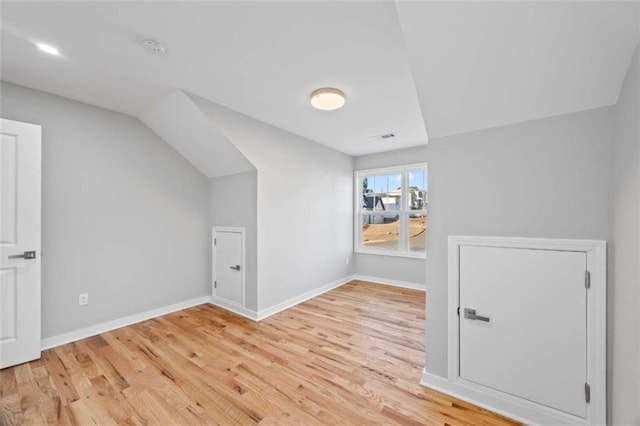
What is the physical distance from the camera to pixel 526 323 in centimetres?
159

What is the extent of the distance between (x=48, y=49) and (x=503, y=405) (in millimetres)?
4115

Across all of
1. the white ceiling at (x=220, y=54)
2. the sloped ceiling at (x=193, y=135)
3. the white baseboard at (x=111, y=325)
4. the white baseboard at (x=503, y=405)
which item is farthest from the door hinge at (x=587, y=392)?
the white baseboard at (x=111, y=325)

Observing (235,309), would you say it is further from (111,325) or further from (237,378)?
(237,378)

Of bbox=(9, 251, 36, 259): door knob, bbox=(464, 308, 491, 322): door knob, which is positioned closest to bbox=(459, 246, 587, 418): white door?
bbox=(464, 308, 491, 322): door knob

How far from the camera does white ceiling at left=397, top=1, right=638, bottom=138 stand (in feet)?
3.59

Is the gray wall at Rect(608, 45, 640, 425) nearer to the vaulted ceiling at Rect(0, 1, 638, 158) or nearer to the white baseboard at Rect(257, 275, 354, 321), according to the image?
the vaulted ceiling at Rect(0, 1, 638, 158)

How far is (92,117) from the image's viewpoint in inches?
111

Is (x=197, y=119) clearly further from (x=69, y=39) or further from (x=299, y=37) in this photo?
(x=299, y=37)

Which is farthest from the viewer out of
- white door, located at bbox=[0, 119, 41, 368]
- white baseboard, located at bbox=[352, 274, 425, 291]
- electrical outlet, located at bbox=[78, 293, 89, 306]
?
white baseboard, located at bbox=[352, 274, 425, 291]

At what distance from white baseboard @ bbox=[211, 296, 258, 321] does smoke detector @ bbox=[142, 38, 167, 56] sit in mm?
2840

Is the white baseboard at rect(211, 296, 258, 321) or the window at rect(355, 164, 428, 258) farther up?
the window at rect(355, 164, 428, 258)

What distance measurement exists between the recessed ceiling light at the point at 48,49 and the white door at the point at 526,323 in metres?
3.38

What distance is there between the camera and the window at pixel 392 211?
469 centimetres

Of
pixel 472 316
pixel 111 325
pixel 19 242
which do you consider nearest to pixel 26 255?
pixel 19 242
